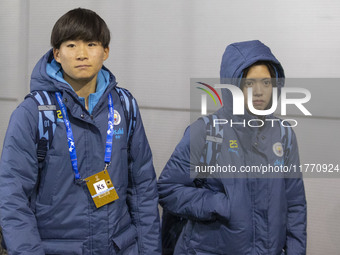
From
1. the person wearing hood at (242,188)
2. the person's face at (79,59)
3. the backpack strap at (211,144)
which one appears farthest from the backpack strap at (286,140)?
the person's face at (79,59)

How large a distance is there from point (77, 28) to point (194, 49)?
1.26 meters

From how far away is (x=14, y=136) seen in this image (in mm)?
1777

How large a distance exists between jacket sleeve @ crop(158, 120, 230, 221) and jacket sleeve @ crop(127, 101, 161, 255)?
0.15 meters

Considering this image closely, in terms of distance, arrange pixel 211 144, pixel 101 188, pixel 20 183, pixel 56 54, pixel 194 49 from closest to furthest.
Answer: pixel 20 183
pixel 101 188
pixel 56 54
pixel 211 144
pixel 194 49

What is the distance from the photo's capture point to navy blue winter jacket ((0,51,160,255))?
1748 millimetres

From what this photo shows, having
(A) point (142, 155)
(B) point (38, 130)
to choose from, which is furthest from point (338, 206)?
(B) point (38, 130)

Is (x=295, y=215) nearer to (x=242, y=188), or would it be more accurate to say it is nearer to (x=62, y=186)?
(x=242, y=188)

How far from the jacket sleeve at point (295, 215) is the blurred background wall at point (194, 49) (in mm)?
808

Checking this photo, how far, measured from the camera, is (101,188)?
1.90 meters

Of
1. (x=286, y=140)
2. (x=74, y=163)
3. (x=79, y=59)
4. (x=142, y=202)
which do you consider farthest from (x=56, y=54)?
(x=286, y=140)

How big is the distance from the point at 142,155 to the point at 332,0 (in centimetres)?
156

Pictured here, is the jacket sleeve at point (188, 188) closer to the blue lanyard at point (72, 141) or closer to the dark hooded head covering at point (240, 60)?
the dark hooded head covering at point (240, 60)

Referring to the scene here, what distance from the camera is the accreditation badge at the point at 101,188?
188cm

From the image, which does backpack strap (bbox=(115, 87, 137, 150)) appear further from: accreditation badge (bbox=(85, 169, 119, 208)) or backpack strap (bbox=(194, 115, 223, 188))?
backpack strap (bbox=(194, 115, 223, 188))
